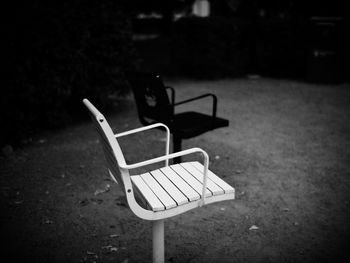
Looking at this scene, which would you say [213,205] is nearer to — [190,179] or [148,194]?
[190,179]

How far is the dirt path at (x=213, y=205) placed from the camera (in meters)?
3.10

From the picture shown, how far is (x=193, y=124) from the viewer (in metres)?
4.12

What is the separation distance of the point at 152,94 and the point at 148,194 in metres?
1.62

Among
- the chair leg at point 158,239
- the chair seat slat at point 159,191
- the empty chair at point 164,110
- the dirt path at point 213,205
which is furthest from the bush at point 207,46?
the chair leg at point 158,239

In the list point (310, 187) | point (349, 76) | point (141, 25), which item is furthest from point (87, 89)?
point (141, 25)

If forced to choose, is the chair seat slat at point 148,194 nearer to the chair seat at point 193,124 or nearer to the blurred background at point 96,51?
the chair seat at point 193,124

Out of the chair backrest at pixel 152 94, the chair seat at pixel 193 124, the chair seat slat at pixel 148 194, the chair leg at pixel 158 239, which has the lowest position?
the chair leg at pixel 158 239

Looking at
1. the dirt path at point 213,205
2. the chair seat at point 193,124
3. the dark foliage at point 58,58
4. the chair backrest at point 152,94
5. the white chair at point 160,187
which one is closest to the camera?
the white chair at point 160,187

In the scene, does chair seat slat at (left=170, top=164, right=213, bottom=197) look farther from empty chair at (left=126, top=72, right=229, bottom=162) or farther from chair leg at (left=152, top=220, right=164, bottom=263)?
empty chair at (left=126, top=72, right=229, bottom=162)

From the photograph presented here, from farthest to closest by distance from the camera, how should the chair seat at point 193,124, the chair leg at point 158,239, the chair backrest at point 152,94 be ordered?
the chair seat at point 193,124
the chair backrest at point 152,94
the chair leg at point 158,239

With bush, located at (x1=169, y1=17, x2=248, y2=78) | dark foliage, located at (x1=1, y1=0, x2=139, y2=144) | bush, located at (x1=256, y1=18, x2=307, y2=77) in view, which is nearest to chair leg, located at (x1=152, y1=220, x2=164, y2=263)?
dark foliage, located at (x1=1, y1=0, x2=139, y2=144)

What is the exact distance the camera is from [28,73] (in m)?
5.98

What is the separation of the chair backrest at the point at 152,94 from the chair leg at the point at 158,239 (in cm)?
152

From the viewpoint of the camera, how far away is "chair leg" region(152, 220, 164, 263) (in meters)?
2.52
